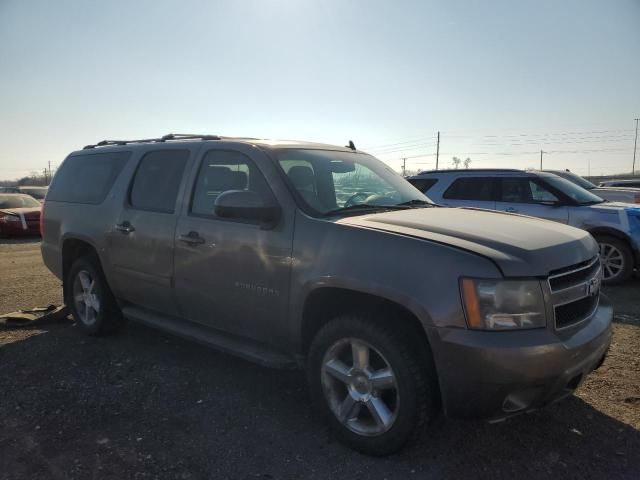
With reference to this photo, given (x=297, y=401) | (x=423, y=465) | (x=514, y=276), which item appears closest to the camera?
(x=514, y=276)

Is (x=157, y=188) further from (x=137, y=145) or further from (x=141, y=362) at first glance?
(x=141, y=362)

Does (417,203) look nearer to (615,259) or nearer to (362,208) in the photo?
(362,208)

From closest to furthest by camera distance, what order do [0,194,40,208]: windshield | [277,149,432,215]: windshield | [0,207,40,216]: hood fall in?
[277,149,432,215]: windshield → [0,207,40,216]: hood → [0,194,40,208]: windshield

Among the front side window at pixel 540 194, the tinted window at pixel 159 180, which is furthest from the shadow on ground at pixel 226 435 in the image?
the front side window at pixel 540 194

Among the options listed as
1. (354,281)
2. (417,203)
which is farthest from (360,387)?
(417,203)

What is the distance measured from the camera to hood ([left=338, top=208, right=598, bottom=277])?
2.62 m

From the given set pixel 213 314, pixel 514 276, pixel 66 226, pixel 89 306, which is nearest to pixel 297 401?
pixel 213 314

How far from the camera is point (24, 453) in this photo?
3.02 metres

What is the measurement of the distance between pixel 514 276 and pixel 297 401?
6.32 ft

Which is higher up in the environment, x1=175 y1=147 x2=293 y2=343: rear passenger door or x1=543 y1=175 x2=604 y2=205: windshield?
x1=543 y1=175 x2=604 y2=205: windshield

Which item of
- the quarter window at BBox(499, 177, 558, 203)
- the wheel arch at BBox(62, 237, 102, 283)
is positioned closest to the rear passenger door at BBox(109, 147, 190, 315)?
the wheel arch at BBox(62, 237, 102, 283)

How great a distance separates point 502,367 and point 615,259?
19.9 ft

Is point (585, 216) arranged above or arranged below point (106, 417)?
above

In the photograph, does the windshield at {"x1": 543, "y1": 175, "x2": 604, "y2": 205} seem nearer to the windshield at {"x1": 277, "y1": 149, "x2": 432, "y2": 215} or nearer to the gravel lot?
the gravel lot
